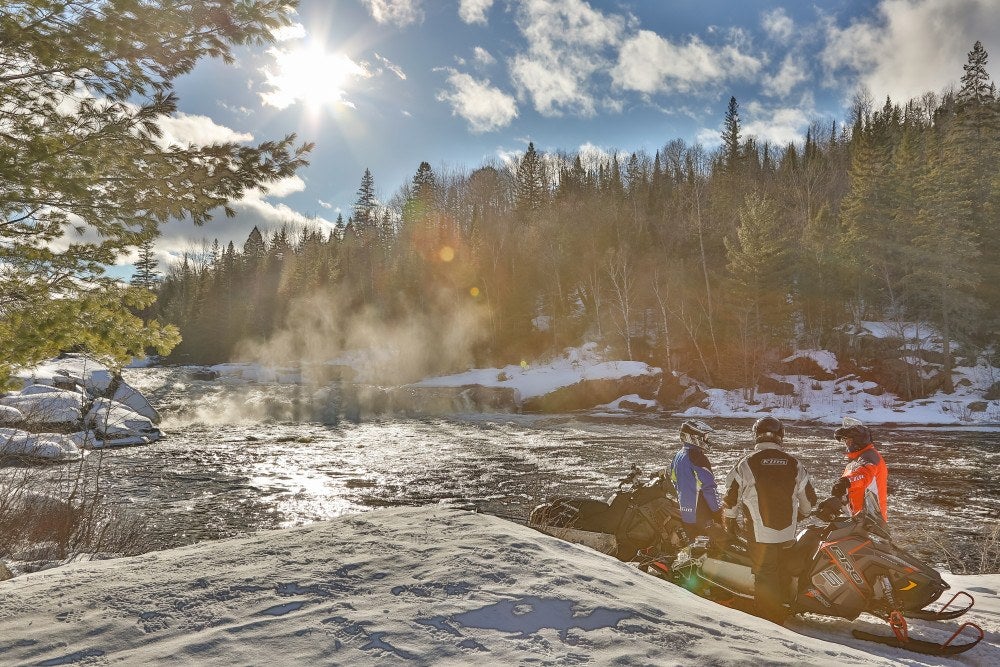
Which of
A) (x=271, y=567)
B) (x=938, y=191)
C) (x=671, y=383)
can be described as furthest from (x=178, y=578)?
(x=938, y=191)

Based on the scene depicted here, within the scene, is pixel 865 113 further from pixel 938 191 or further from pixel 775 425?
pixel 775 425

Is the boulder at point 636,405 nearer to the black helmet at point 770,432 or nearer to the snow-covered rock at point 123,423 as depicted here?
the snow-covered rock at point 123,423

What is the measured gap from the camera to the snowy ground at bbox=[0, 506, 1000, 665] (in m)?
2.42

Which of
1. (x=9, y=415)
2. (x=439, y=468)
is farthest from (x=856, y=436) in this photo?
(x=9, y=415)

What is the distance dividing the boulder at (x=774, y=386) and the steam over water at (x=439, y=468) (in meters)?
7.04

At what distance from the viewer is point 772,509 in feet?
16.9

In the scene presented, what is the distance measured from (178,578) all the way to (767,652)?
328 cm

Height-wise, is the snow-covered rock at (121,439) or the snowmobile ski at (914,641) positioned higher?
the snowmobile ski at (914,641)

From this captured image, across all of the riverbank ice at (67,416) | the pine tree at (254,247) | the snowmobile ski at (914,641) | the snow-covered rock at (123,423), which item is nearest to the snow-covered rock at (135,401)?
the riverbank ice at (67,416)

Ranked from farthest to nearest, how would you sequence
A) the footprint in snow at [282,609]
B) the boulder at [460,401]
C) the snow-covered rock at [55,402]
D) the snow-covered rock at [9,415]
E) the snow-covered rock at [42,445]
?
the boulder at [460,401] → the snow-covered rock at [55,402] → the snow-covered rock at [9,415] → the snow-covered rock at [42,445] → the footprint in snow at [282,609]

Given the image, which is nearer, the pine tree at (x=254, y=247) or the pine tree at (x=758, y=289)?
the pine tree at (x=758, y=289)

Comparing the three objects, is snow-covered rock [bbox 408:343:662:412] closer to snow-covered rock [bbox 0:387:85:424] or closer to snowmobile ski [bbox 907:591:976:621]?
snow-covered rock [bbox 0:387:85:424]

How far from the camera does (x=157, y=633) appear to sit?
8.50ft

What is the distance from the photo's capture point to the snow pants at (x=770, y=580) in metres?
5.16
